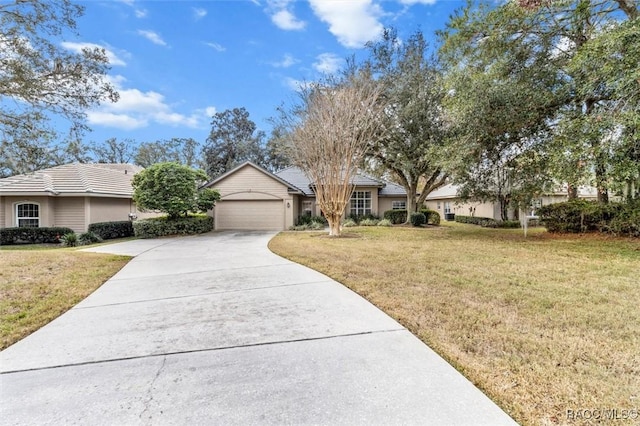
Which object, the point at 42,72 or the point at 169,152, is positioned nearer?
the point at 42,72

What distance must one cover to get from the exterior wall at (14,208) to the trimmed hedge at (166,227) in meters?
4.27

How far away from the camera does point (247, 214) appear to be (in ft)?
64.2

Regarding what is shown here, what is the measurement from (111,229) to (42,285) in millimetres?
11554

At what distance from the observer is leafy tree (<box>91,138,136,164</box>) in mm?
39344

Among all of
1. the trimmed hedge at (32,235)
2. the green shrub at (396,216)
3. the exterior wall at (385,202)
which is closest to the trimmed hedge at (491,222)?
the green shrub at (396,216)

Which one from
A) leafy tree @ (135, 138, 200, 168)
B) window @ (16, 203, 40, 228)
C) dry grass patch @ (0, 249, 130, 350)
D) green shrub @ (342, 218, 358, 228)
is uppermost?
leafy tree @ (135, 138, 200, 168)

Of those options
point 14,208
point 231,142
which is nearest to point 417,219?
point 14,208

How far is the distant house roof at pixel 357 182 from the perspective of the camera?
2242cm

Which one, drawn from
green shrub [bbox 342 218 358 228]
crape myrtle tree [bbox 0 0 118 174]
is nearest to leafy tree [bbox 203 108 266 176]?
green shrub [bbox 342 218 358 228]

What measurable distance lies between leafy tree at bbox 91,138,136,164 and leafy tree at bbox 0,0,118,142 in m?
36.5

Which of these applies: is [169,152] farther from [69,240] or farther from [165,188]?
[69,240]

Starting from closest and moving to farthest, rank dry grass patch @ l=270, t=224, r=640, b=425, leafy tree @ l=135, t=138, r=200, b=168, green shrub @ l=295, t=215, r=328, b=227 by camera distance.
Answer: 1. dry grass patch @ l=270, t=224, r=640, b=425
2. green shrub @ l=295, t=215, r=328, b=227
3. leafy tree @ l=135, t=138, r=200, b=168

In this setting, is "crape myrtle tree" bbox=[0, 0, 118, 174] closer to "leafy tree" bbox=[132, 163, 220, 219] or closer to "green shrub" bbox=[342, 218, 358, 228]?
"leafy tree" bbox=[132, 163, 220, 219]

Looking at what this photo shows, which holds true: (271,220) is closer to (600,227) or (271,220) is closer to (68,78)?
(68,78)
